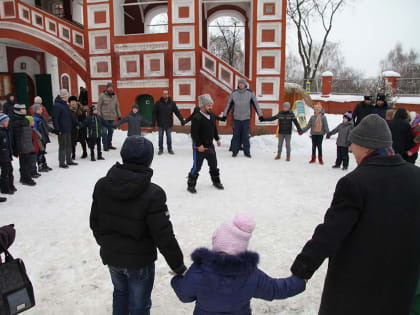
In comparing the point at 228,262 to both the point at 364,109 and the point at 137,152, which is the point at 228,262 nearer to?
the point at 137,152

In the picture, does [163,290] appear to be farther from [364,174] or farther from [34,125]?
[34,125]

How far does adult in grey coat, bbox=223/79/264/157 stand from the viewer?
917cm

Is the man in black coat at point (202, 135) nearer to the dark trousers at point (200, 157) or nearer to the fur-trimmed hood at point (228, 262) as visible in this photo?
the dark trousers at point (200, 157)

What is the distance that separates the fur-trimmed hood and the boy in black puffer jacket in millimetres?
5530

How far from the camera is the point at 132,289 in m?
2.22

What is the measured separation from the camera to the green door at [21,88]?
15641mm

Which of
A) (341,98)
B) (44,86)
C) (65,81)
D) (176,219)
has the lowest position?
(176,219)

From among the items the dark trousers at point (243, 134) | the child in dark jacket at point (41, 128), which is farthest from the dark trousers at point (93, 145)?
the dark trousers at point (243, 134)

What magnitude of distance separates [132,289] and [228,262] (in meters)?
0.94

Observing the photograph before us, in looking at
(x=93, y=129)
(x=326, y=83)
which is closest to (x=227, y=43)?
(x=326, y=83)

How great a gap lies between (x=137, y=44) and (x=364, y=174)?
37.8 feet

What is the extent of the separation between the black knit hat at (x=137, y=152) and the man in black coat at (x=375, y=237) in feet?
3.56

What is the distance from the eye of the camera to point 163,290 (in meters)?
3.06

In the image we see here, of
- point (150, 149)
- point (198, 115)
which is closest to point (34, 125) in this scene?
point (198, 115)
